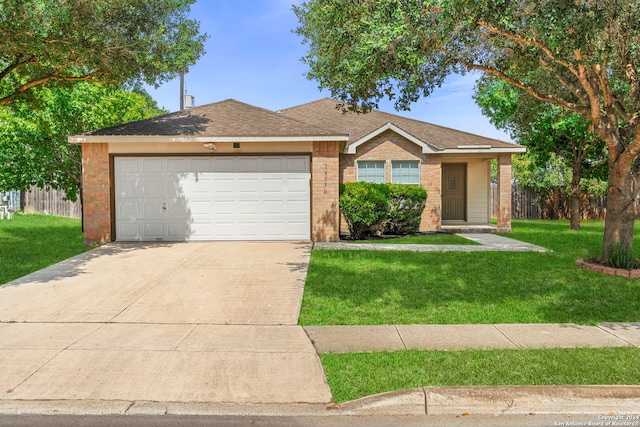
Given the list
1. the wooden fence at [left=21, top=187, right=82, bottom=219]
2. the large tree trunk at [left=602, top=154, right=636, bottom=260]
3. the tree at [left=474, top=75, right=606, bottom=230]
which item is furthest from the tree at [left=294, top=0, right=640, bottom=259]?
the wooden fence at [left=21, top=187, right=82, bottom=219]

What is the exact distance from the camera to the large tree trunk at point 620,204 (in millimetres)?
9070

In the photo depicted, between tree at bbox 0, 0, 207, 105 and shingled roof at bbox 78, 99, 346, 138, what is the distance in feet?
4.53

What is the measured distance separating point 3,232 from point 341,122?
45.5 feet

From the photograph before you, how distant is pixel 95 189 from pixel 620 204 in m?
13.4

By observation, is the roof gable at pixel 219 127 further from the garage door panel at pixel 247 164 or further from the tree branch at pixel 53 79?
the tree branch at pixel 53 79

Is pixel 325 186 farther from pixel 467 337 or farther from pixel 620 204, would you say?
pixel 467 337

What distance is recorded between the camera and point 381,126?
53.7 feet

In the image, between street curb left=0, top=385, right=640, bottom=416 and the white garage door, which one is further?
the white garage door

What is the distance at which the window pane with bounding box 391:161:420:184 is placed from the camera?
16.5 meters

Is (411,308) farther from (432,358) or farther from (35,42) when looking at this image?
(35,42)

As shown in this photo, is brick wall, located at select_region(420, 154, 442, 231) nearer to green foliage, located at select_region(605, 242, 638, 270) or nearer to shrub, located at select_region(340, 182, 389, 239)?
shrub, located at select_region(340, 182, 389, 239)

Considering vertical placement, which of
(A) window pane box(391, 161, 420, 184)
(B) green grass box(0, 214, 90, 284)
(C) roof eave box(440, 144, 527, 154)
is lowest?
(B) green grass box(0, 214, 90, 284)

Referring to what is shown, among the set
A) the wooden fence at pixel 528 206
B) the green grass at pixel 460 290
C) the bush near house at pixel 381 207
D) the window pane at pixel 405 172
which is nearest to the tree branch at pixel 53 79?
the bush near house at pixel 381 207

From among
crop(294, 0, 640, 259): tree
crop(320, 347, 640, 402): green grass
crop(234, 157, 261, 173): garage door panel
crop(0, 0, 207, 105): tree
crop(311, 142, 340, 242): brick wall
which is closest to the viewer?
crop(320, 347, 640, 402): green grass
